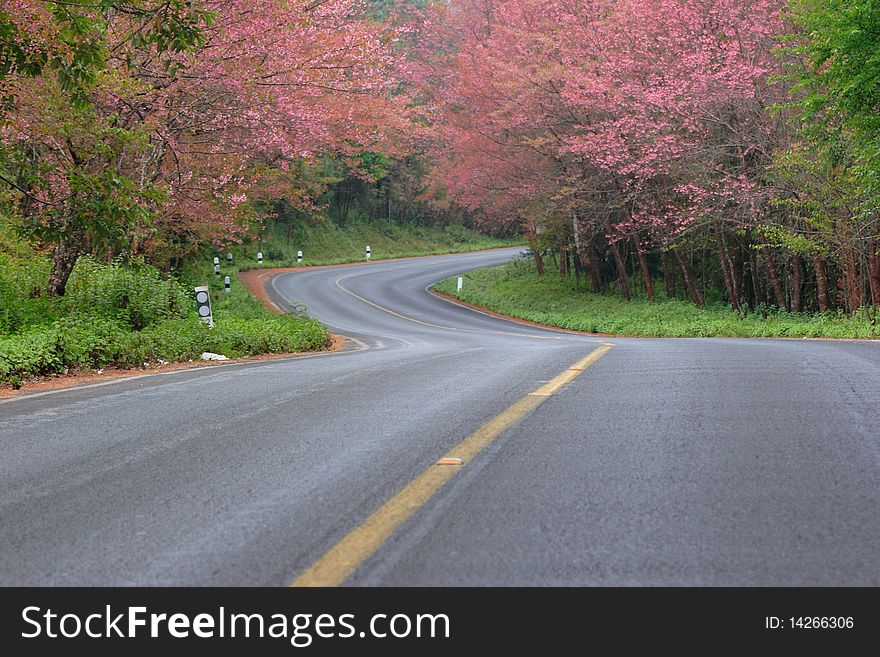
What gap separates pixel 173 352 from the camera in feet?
49.4

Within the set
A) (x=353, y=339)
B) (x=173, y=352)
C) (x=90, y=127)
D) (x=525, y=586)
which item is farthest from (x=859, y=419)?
(x=353, y=339)

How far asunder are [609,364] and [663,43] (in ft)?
68.4

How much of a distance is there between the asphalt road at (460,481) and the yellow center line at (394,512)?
53 millimetres

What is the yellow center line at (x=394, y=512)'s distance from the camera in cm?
Answer: 341

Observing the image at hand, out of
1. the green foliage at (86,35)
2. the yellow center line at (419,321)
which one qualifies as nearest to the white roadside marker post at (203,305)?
the green foliage at (86,35)

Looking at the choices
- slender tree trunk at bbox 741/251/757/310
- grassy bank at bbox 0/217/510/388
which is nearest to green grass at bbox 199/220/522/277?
slender tree trunk at bbox 741/251/757/310

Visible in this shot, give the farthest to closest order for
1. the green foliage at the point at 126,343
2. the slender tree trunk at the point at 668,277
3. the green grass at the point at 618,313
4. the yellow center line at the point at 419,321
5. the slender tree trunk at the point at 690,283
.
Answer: the slender tree trunk at the point at 668,277
the slender tree trunk at the point at 690,283
the yellow center line at the point at 419,321
the green grass at the point at 618,313
the green foliage at the point at 126,343

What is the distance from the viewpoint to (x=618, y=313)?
35.1m

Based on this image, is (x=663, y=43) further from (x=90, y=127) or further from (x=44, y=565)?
(x=44, y=565)

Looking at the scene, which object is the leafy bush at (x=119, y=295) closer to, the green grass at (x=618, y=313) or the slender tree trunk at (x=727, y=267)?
the green grass at (x=618, y=313)

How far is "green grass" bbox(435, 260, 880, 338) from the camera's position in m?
24.3

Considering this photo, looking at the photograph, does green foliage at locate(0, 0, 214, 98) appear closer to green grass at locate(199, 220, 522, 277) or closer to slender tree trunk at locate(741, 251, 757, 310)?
slender tree trunk at locate(741, 251, 757, 310)

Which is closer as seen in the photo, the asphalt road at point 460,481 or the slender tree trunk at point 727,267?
the asphalt road at point 460,481

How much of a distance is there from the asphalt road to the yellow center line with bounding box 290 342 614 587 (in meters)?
0.05
